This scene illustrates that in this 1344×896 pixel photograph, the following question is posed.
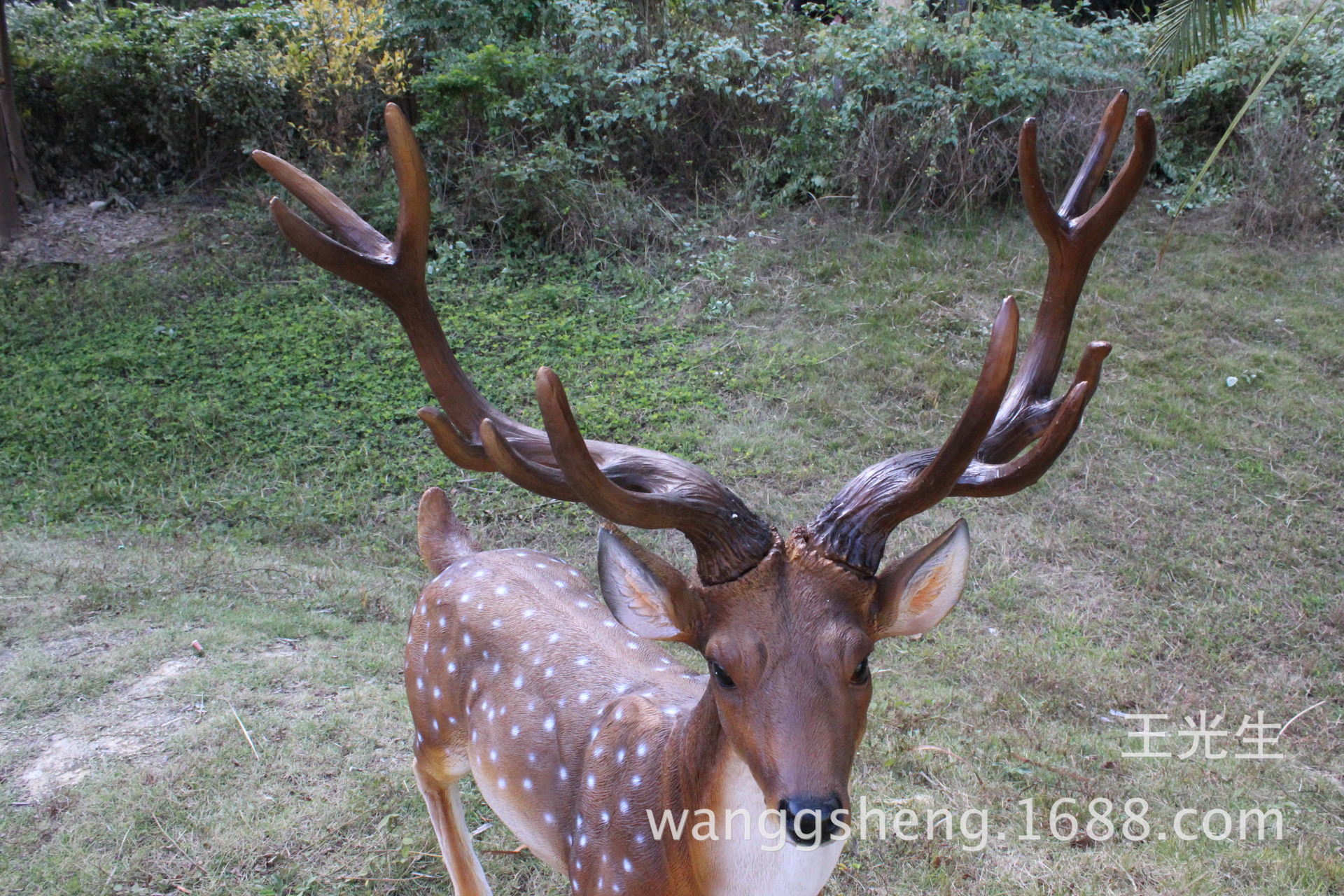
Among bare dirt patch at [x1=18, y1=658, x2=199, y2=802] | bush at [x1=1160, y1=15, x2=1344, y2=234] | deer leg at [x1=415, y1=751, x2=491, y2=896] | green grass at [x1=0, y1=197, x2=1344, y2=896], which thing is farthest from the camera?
bush at [x1=1160, y1=15, x2=1344, y2=234]

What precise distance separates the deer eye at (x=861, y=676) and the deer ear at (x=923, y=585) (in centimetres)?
10

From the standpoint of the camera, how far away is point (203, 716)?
12.8 ft

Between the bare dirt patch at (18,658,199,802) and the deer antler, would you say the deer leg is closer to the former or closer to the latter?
the bare dirt patch at (18,658,199,802)

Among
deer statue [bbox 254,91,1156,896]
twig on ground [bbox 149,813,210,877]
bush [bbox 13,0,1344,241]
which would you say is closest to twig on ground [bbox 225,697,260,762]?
twig on ground [bbox 149,813,210,877]

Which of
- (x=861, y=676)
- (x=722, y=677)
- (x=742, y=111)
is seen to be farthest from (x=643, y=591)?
(x=742, y=111)

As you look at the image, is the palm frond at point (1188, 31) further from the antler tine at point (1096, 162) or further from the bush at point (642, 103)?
the antler tine at point (1096, 162)

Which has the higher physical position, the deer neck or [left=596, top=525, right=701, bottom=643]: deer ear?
[left=596, top=525, right=701, bottom=643]: deer ear

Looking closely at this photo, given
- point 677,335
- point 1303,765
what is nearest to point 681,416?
point 677,335

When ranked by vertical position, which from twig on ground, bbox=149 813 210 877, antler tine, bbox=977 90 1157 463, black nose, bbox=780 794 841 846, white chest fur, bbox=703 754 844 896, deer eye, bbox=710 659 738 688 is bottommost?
twig on ground, bbox=149 813 210 877

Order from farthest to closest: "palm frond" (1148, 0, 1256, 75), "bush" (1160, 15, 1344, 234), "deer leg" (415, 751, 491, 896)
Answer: "bush" (1160, 15, 1344, 234), "palm frond" (1148, 0, 1256, 75), "deer leg" (415, 751, 491, 896)

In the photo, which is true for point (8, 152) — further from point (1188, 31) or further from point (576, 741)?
point (1188, 31)

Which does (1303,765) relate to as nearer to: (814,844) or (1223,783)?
(1223,783)

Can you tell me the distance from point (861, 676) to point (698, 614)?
1.17ft

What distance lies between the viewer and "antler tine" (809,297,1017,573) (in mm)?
1876
